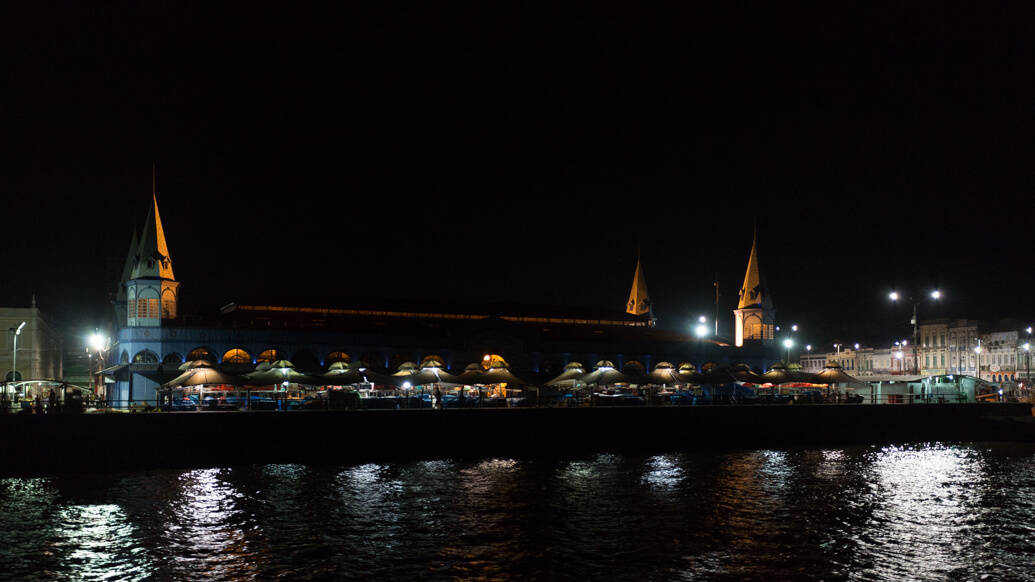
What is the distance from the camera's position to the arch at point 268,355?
224 ft

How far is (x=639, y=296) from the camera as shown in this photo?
105125 mm

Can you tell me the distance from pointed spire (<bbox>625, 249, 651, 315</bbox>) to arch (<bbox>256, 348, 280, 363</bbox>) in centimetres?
4870

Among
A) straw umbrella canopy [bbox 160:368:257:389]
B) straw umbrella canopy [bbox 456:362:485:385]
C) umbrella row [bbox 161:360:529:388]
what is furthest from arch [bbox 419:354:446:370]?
straw umbrella canopy [bbox 160:368:257:389]

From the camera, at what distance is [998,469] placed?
47.1 m

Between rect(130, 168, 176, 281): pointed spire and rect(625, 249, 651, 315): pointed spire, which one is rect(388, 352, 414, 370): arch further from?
rect(625, 249, 651, 315): pointed spire

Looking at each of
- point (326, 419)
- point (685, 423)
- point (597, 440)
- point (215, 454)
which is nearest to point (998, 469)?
point (685, 423)

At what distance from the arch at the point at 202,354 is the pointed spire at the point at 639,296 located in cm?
5319

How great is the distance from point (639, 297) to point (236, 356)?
53.2m

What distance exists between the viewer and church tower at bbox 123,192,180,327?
6775 centimetres

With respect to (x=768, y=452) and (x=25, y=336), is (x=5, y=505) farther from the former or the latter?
(x=25, y=336)

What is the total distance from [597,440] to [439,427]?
10.3 meters

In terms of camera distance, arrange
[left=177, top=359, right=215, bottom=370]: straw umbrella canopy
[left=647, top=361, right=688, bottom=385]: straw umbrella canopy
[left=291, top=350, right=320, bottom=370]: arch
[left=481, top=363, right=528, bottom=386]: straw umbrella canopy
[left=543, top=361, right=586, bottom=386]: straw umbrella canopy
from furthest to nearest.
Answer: [left=291, top=350, right=320, bottom=370]: arch < [left=543, top=361, right=586, bottom=386]: straw umbrella canopy < [left=647, top=361, right=688, bottom=385]: straw umbrella canopy < [left=481, top=363, right=528, bottom=386]: straw umbrella canopy < [left=177, top=359, right=215, bottom=370]: straw umbrella canopy

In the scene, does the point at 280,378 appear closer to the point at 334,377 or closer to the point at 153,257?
the point at 334,377

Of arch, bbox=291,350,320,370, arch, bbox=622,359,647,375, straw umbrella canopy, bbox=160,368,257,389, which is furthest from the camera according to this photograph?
arch, bbox=622,359,647,375
